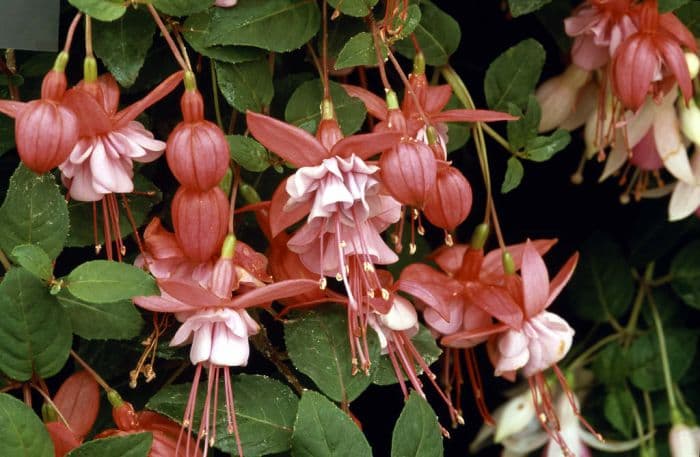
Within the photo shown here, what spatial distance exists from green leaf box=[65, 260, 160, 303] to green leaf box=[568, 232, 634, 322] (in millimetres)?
630

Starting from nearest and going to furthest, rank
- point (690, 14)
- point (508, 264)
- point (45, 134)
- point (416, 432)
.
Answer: point (45, 134)
point (416, 432)
point (508, 264)
point (690, 14)

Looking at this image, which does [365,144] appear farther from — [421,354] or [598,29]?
[598,29]

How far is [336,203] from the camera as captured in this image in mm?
612

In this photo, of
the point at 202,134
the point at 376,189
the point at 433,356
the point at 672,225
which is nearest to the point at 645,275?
the point at 672,225

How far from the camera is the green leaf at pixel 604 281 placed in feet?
3.50

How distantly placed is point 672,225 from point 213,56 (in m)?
0.61

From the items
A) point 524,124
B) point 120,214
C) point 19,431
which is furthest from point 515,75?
point 19,431

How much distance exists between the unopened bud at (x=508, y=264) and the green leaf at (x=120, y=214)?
0.28 meters

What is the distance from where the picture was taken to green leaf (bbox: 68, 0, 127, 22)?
0.58 m

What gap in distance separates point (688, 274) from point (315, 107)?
0.57 meters

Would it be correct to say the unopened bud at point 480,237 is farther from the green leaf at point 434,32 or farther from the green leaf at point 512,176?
the green leaf at point 434,32

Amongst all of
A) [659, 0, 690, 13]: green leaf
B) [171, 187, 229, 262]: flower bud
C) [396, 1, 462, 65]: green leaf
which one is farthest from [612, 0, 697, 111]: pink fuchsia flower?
[171, 187, 229, 262]: flower bud

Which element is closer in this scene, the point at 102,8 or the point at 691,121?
the point at 102,8

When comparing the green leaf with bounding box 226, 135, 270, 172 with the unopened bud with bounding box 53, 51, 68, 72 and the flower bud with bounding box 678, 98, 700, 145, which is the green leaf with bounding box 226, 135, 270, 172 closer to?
the unopened bud with bounding box 53, 51, 68, 72
